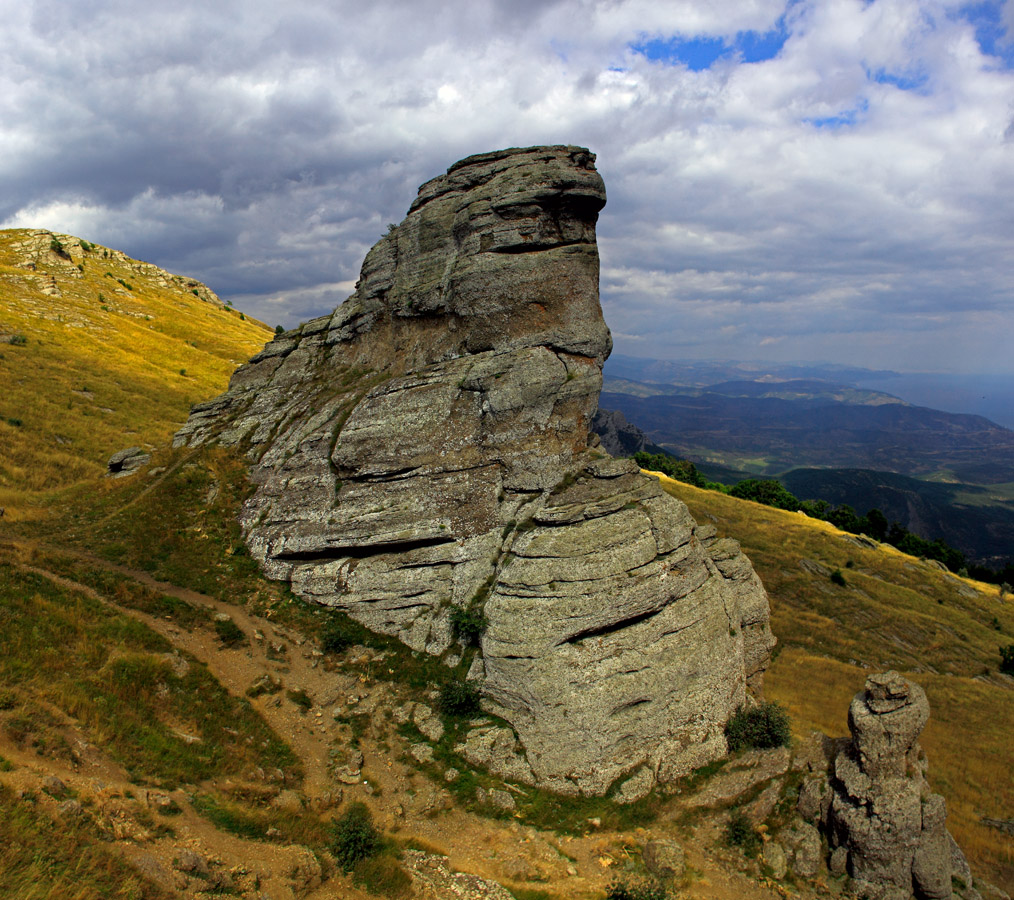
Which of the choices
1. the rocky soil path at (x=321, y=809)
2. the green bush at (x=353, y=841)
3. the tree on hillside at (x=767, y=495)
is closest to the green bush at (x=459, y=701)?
the rocky soil path at (x=321, y=809)

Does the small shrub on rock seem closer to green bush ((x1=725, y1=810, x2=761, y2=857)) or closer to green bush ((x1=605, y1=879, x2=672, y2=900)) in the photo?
green bush ((x1=605, y1=879, x2=672, y2=900))

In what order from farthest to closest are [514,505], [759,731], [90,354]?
[90,354], [514,505], [759,731]

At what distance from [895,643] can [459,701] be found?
1929 inches

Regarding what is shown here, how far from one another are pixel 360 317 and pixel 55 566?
22.5 meters

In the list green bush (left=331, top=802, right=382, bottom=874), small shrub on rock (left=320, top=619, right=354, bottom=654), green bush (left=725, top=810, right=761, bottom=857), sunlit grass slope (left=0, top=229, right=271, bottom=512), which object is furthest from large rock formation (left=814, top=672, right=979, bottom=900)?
sunlit grass slope (left=0, top=229, right=271, bottom=512)

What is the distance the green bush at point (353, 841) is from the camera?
1505 centimetres

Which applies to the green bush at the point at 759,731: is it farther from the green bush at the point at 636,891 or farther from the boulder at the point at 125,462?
the boulder at the point at 125,462

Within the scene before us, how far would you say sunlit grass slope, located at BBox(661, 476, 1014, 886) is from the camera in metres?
27.0

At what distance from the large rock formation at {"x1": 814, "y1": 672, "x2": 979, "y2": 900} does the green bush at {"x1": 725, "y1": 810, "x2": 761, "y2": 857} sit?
3.33m

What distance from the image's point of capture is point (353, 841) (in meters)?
15.5

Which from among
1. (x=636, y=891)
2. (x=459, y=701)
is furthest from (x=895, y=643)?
(x=459, y=701)

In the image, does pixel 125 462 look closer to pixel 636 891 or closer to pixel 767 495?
pixel 636 891

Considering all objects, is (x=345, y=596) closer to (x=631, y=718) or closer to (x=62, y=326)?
(x=631, y=718)

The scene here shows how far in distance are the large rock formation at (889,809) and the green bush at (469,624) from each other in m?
15.5
